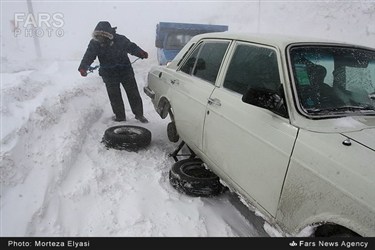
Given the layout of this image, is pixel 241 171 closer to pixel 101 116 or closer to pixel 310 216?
pixel 310 216

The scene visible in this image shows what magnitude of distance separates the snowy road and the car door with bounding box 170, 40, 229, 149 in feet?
2.29

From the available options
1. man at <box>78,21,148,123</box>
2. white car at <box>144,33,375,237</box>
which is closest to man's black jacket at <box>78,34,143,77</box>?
man at <box>78,21,148,123</box>

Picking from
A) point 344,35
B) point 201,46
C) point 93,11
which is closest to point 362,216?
point 201,46

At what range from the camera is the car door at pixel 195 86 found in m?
3.66

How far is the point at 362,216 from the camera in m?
1.92

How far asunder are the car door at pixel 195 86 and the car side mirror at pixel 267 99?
1031mm

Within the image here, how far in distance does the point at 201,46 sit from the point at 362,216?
9.44 feet

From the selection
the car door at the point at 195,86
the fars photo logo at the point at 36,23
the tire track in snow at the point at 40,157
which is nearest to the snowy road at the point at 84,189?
the tire track in snow at the point at 40,157

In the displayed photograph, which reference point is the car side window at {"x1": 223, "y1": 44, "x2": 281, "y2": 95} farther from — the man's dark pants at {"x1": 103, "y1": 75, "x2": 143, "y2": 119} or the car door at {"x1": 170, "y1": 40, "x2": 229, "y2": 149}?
the man's dark pants at {"x1": 103, "y1": 75, "x2": 143, "y2": 119}

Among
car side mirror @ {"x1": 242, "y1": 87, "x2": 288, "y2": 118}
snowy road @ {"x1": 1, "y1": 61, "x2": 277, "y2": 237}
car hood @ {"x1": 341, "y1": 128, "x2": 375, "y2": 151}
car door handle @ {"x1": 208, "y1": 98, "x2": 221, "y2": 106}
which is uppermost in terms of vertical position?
car side mirror @ {"x1": 242, "y1": 87, "x2": 288, "y2": 118}

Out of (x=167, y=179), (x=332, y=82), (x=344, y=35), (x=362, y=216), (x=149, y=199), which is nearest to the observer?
(x=362, y=216)

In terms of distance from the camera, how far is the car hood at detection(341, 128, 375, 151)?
218 centimetres

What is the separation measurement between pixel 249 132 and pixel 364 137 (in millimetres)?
890
